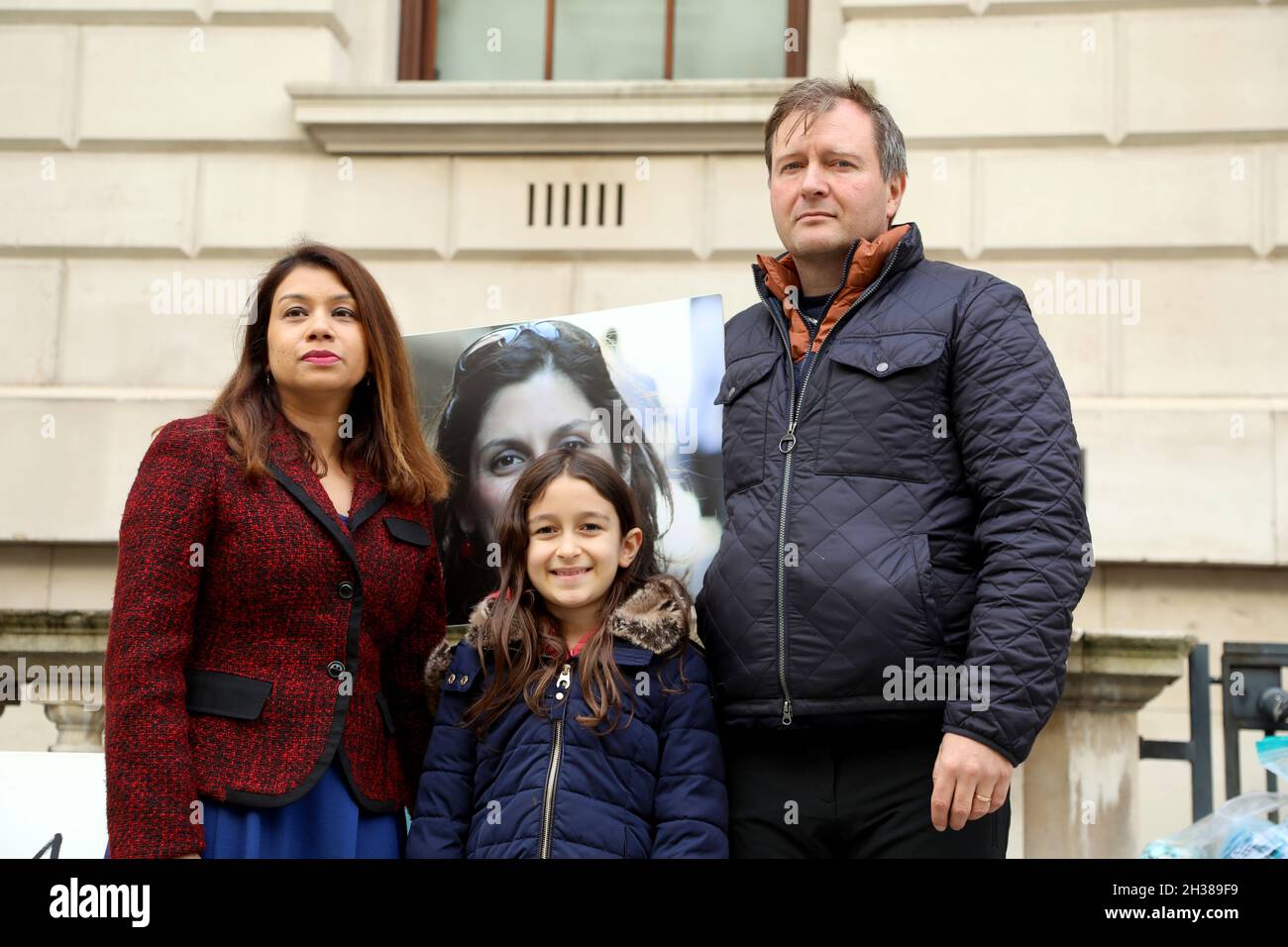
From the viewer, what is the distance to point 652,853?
2.91 meters

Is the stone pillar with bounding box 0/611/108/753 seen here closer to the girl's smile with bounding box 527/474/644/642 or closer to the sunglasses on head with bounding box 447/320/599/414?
the sunglasses on head with bounding box 447/320/599/414

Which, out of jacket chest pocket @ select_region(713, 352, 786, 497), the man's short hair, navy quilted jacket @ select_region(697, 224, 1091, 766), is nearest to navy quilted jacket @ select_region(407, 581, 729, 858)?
navy quilted jacket @ select_region(697, 224, 1091, 766)

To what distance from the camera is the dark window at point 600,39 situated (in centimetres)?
853

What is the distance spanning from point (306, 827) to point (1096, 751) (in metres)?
2.68

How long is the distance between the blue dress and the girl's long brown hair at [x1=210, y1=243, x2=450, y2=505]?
0.73 meters

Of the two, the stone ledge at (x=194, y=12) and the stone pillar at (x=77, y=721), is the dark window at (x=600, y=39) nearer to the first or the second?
the stone ledge at (x=194, y=12)

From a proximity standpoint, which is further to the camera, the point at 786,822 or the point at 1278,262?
the point at 1278,262

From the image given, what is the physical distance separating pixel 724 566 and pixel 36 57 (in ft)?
23.5

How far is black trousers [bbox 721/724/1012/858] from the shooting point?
2.85m

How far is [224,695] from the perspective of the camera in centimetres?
292

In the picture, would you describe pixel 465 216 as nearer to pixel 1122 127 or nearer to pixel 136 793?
pixel 1122 127

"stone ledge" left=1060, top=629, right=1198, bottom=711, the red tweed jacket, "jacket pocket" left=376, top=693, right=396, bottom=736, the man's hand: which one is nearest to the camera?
the man's hand

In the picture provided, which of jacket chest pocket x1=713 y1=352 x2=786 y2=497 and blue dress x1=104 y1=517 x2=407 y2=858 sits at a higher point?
jacket chest pocket x1=713 y1=352 x2=786 y2=497

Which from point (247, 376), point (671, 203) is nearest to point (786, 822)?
point (247, 376)
